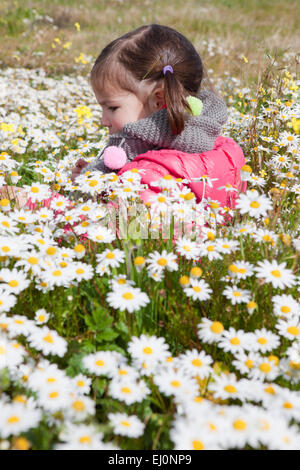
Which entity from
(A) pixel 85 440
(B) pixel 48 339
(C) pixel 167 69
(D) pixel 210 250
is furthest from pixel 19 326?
(C) pixel 167 69

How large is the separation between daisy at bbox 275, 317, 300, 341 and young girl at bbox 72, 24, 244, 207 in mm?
1192

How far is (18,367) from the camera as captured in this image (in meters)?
1.46

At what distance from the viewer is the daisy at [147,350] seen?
1.36 metres

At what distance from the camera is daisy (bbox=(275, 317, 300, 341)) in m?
1.43

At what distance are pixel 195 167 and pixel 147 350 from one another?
137 cm

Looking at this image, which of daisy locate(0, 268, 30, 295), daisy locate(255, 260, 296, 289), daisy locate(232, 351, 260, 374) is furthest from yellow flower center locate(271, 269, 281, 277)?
daisy locate(0, 268, 30, 295)

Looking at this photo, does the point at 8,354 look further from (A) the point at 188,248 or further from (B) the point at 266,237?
(B) the point at 266,237

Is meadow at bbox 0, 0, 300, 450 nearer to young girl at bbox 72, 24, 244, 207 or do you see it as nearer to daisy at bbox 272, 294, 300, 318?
daisy at bbox 272, 294, 300, 318

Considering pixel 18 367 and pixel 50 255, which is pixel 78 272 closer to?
pixel 50 255

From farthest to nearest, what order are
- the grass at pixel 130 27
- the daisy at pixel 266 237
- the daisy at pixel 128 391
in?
the grass at pixel 130 27 < the daisy at pixel 266 237 < the daisy at pixel 128 391

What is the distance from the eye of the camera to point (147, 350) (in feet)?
4.56

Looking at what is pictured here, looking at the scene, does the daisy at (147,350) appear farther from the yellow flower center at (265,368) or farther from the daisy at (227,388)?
the yellow flower center at (265,368)

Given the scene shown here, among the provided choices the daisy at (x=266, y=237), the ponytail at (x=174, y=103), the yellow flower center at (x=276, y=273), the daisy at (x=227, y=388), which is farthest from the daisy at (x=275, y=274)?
the ponytail at (x=174, y=103)
